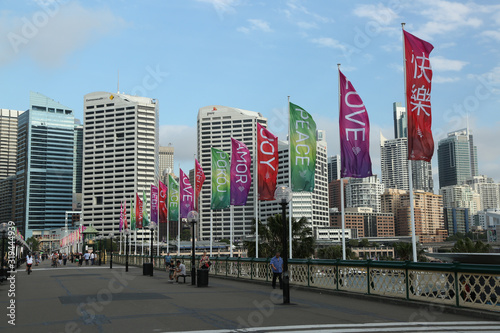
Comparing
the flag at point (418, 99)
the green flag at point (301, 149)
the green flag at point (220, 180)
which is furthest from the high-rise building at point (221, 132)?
the flag at point (418, 99)

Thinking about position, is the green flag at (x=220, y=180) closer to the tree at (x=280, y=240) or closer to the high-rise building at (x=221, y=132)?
the tree at (x=280, y=240)

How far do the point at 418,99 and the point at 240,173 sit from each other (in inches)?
549

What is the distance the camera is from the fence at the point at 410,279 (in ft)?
44.4

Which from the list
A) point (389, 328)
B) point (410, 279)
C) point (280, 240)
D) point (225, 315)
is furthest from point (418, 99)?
point (280, 240)

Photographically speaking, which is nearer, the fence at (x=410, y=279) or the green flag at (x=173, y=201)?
the fence at (x=410, y=279)

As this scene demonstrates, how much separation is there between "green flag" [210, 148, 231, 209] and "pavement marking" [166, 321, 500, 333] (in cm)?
2080

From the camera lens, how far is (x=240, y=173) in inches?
1225

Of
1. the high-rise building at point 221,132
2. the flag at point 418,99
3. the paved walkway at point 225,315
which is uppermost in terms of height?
the high-rise building at point 221,132

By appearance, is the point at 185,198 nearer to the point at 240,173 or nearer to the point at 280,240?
the point at 240,173

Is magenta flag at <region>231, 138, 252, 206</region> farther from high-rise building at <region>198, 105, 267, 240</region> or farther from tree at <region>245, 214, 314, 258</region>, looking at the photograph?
high-rise building at <region>198, 105, 267, 240</region>

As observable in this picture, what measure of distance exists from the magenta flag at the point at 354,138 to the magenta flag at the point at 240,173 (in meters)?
9.94

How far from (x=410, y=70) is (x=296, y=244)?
119 ft

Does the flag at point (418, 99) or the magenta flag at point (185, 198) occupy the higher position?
the flag at point (418, 99)

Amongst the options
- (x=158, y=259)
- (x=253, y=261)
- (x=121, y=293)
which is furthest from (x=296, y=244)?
(x=121, y=293)
